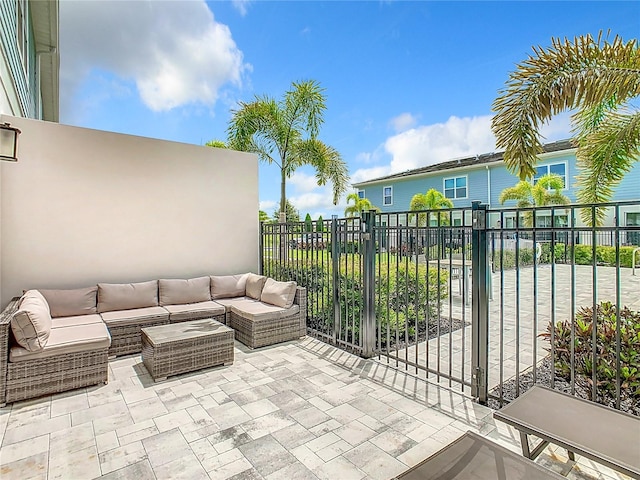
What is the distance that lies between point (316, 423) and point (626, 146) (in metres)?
5.21

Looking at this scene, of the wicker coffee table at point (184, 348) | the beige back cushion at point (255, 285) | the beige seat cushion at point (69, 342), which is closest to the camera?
the beige seat cushion at point (69, 342)

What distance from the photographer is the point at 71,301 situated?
16.3 feet

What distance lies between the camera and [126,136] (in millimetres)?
5891

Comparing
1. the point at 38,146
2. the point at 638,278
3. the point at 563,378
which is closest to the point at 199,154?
the point at 38,146

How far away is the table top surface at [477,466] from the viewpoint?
1.85m

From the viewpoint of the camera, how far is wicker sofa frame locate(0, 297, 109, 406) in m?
3.42

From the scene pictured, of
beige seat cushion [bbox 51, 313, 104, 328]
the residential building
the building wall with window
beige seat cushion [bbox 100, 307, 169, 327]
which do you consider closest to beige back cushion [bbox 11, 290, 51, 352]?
beige seat cushion [bbox 51, 313, 104, 328]

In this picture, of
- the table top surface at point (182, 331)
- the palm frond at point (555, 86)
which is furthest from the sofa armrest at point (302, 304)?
the palm frond at point (555, 86)

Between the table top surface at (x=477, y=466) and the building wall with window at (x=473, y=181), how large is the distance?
43.1 ft

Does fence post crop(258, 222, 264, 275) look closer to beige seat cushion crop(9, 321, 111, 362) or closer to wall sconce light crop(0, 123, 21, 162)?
beige seat cushion crop(9, 321, 111, 362)

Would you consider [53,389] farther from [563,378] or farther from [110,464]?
[563,378]

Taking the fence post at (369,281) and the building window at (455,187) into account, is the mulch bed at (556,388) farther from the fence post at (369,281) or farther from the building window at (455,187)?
the building window at (455,187)

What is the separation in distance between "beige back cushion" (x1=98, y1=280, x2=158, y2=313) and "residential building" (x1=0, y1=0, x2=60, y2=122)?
2.73 m

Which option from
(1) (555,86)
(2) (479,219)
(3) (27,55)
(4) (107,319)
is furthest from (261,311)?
(3) (27,55)
